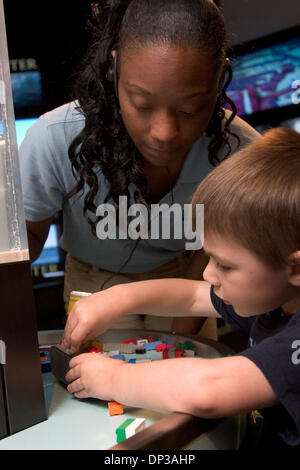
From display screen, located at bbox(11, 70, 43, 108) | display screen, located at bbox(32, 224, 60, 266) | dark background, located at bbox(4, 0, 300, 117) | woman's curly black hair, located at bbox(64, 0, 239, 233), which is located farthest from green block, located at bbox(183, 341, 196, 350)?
display screen, located at bbox(11, 70, 43, 108)

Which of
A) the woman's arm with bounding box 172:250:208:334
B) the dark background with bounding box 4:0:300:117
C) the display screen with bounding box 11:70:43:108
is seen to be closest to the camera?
the woman's arm with bounding box 172:250:208:334

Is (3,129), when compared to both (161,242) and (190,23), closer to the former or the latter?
(190,23)

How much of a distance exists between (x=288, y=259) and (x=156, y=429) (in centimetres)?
25

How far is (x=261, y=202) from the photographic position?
1.92ft

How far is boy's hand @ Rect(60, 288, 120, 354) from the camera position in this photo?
711mm

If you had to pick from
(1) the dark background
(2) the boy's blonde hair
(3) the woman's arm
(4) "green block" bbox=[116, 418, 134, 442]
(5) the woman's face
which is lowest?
(3) the woman's arm

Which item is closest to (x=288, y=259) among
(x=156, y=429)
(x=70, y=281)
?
(x=156, y=429)

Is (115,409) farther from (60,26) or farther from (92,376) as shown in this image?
(60,26)

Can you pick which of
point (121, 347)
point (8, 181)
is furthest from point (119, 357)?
point (8, 181)

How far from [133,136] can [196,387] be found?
18.5 inches

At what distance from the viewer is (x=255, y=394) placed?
0.52m

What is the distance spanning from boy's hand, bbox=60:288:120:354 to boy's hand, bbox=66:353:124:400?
0.07 m

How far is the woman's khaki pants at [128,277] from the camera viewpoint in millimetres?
1101

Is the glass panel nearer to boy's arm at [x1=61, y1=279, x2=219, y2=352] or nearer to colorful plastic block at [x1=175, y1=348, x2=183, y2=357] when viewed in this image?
boy's arm at [x1=61, y1=279, x2=219, y2=352]
